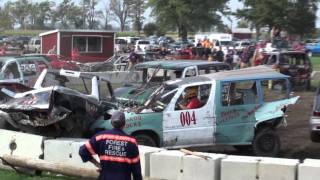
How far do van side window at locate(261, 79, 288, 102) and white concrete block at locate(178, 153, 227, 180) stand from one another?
4.18m

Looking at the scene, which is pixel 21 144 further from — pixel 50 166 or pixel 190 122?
pixel 190 122

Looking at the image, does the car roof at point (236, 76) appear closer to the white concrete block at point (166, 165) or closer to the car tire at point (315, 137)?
the car tire at point (315, 137)

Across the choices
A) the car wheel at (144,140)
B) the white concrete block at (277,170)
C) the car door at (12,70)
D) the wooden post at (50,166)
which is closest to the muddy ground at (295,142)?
the car wheel at (144,140)

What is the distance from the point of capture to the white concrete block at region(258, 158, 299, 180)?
8.35 meters

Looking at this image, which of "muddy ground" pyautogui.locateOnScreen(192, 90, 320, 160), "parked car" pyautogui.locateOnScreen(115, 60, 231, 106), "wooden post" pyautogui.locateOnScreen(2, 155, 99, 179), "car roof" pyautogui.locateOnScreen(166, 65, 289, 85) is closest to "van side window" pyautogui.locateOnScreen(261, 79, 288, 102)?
"car roof" pyautogui.locateOnScreen(166, 65, 289, 85)

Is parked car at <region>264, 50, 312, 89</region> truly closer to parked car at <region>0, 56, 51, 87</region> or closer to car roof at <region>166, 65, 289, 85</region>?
parked car at <region>0, 56, 51, 87</region>

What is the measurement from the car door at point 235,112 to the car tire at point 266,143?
22 centimetres

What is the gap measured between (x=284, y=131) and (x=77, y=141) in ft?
23.3

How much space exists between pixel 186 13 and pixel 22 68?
5073cm

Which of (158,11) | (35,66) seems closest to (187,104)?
(35,66)

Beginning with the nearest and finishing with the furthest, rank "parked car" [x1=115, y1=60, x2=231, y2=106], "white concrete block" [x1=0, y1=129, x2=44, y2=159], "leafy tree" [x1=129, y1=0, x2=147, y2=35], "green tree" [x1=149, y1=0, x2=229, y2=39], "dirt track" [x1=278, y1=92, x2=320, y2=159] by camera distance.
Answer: "white concrete block" [x1=0, y1=129, x2=44, y2=159] → "dirt track" [x1=278, y1=92, x2=320, y2=159] → "parked car" [x1=115, y1=60, x2=231, y2=106] → "green tree" [x1=149, y1=0, x2=229, y2=39] → "leafy tree" [x1=129, y1=0, x2=147, y2=35]

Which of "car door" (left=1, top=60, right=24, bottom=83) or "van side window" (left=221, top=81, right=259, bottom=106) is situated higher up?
"van side window" (left=221, top=81, right=259, bottom=106)

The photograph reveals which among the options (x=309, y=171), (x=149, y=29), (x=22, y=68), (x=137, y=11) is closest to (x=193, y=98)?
(x=309, y=171)

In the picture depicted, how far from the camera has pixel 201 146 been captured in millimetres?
12227
